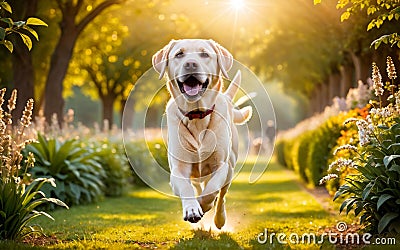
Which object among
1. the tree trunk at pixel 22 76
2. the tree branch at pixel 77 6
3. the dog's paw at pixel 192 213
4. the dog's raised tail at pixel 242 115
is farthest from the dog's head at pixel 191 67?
the tree trunk at pixel 22 76

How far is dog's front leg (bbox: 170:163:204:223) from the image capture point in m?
5.54

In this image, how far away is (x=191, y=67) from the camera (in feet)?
19.5

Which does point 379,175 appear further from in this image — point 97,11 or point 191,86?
point 97,11

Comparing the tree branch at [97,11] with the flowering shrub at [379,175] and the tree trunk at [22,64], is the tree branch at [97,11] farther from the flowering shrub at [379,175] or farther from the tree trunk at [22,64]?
the flowering shrub at [379,175]

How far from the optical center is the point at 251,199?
44.5 ft

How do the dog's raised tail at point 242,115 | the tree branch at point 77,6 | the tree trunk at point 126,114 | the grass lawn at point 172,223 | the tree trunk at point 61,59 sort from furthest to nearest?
the tree branch at point 77,6, the tree trunk at point 61,59, the dog's raised tail at point 242,115, the tree trunk at point 126,114, the grass lawn at point 172,223

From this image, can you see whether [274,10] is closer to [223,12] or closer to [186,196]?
[223,12]

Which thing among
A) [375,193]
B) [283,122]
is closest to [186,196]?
[375,193]

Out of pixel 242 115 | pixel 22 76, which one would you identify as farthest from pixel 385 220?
pixel 22 76

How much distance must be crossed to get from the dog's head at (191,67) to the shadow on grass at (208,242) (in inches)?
56.6

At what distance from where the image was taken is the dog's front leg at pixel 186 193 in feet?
18.2

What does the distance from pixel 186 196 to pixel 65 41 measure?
13.0m

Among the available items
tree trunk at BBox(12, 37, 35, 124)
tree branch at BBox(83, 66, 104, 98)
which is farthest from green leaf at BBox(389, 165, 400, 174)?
tree branch at BBox(83, 66, 104, 98)

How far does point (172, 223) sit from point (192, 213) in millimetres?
3169
